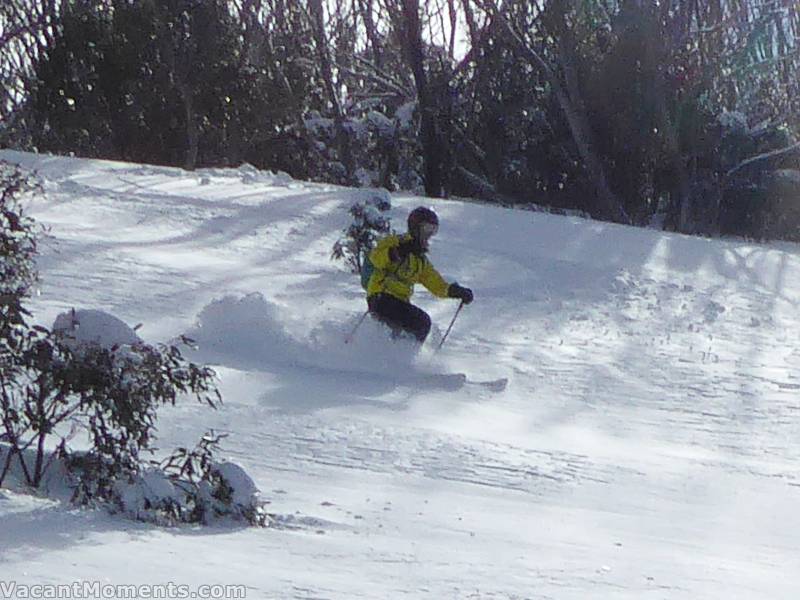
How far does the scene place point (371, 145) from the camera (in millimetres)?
27000

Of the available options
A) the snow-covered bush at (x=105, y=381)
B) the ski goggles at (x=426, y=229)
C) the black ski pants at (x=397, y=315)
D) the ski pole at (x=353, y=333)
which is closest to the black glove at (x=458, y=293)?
the black ski pants at (x=397, y=315)

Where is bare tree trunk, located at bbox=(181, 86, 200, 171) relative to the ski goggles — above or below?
below

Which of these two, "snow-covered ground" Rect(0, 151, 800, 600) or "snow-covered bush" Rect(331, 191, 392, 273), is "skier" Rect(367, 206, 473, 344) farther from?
"snow-covered bush" Rect(331, 191, 392, 273)

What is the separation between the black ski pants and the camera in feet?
33.2

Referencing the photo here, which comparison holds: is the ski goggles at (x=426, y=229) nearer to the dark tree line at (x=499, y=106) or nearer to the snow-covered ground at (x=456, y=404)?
the snow-covered ground at (x=456, y=404)

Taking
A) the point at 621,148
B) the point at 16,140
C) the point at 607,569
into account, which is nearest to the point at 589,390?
the point at 607,569

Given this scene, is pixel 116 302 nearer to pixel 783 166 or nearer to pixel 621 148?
pixel 621 148

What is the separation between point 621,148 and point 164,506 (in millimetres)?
→ 21191

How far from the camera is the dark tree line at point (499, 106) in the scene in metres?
25.3

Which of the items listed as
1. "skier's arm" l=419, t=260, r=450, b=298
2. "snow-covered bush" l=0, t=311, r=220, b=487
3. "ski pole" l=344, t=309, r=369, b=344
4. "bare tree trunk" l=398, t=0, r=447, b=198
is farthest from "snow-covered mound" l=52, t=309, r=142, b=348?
"bare tree trunk" l=398, t=0, r=447, b=198

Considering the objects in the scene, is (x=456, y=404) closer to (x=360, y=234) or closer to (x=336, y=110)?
(x=360, y=234)

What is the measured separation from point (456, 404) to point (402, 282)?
150 cm

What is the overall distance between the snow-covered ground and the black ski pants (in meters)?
0.15

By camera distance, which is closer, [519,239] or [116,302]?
[116,302]
